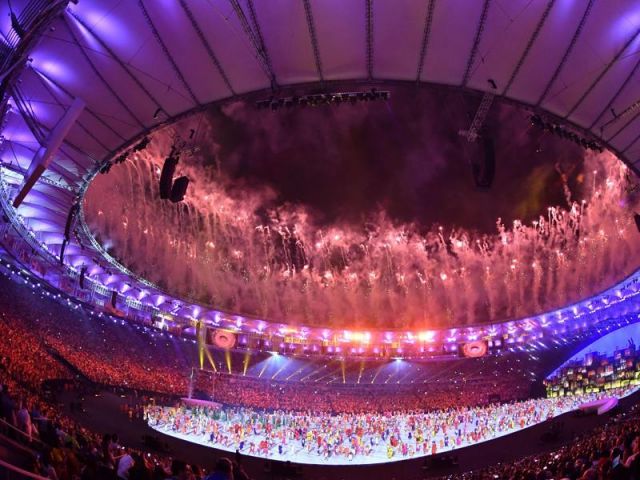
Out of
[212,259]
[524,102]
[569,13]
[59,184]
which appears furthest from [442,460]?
[212,259]

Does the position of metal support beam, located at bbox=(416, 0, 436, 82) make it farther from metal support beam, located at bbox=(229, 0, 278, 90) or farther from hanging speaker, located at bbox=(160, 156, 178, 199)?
hanging speaker, located at bbox=(160, 156, 178, 199)

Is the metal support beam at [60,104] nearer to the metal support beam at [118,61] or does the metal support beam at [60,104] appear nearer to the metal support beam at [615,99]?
the metal support beam at [118,61]

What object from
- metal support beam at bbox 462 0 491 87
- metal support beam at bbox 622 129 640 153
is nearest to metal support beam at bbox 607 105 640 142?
metal support beam at bbox 622 129 640 153

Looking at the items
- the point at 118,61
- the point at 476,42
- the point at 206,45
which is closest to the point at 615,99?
the point at 476,42

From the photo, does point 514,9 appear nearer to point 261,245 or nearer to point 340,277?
point 261,245

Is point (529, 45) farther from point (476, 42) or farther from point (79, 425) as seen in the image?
point (79, 425)

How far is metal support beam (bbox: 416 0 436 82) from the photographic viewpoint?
45.9ft

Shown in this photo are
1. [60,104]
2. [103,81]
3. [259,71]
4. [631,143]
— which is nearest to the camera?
[259,71]

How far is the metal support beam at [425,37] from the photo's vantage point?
45.9 ft

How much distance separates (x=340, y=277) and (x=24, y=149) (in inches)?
1297

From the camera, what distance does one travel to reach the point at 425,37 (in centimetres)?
1496

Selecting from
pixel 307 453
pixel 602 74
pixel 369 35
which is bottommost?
pixel 307 453

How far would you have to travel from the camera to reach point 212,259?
138ft

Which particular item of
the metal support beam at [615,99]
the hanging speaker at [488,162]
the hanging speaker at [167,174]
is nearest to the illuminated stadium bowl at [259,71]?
the metal support beam at [615,99]
